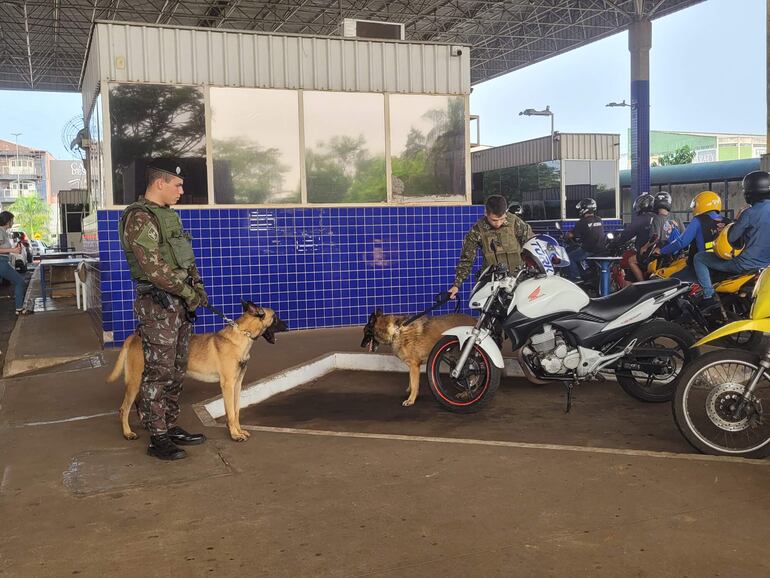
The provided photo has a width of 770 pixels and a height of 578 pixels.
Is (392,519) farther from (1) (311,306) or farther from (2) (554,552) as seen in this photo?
(1) (311,306)

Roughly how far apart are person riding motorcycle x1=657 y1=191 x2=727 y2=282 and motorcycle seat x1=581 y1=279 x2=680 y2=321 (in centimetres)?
235

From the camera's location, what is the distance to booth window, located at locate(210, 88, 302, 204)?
9.19 metres

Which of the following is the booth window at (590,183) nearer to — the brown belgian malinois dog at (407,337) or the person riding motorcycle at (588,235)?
the person riding motorcycle at (588,235)

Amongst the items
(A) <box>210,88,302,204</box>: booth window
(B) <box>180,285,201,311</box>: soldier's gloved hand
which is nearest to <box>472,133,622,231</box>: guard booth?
(A) <box>210,88,302,204</box>: booth window

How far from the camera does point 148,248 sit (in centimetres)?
461

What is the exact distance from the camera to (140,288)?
4.77 m

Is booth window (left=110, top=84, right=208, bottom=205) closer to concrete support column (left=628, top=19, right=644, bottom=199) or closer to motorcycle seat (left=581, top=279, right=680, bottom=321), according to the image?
motorcycle seat (left=581, top=279, right=680, bottom=321)

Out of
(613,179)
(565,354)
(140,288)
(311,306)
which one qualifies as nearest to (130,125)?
(311,306)

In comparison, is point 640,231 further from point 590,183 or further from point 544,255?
point 590,183

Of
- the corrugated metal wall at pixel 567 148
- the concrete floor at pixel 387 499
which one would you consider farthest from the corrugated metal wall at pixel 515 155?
the concrete floor at pixel 387 499

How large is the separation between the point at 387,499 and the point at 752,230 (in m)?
4.72

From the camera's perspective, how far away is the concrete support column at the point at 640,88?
82.5 ft

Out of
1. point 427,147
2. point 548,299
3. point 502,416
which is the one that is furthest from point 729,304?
point 427,147

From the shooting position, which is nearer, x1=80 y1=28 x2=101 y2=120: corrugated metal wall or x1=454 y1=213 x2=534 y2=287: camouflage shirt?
x1=454 y1=213 x2=534 y2=287: camouflage shirt
